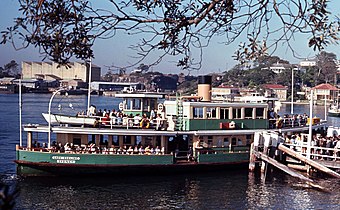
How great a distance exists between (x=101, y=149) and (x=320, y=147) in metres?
10.2

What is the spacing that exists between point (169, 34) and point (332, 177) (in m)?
20.1

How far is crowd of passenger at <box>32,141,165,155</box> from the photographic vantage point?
25.2 meters

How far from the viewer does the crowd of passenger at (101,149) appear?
82.6 ft

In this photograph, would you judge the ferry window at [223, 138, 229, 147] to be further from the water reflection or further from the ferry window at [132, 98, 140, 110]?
the ferry window at [132, 98, 140, 110]

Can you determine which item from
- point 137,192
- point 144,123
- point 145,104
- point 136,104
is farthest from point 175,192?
point 136,104

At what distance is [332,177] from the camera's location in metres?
26.0

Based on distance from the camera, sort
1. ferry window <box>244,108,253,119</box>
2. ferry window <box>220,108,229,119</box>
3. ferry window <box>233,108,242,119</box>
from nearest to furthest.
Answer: ferry window <box>220,108,229,119</box>, ferry window <box>233,108,242,119</box>, ferry window <box>244,108,253,119</box>

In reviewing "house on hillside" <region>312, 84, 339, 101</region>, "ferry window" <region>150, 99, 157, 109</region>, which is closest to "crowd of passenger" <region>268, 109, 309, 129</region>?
"ferry window" <region>150, 99, 157, 109</region>

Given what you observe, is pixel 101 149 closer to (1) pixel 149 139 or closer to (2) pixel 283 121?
(1) pixel 149 139

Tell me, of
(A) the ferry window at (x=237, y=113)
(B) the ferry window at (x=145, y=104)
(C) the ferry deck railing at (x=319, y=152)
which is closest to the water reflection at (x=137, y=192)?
(C) the ferry deck railing at (x=319, y=152)

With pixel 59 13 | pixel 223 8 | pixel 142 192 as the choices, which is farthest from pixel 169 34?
pixel 142 192

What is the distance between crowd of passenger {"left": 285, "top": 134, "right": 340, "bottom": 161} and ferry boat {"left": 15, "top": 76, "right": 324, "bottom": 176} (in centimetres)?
229

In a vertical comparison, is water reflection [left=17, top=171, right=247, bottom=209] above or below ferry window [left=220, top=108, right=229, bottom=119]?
below

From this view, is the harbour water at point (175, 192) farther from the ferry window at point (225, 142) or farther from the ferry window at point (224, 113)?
the ferry window at point (224, 113)
